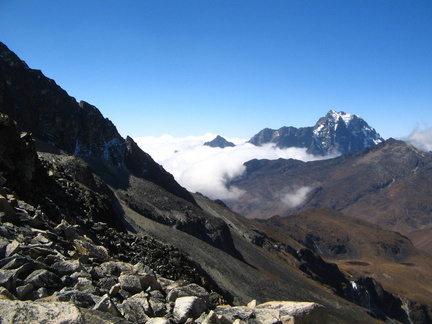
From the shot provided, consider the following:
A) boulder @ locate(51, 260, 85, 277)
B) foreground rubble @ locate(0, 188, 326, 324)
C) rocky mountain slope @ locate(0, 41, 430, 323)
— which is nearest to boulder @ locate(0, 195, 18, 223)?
rocky mountain slope @ locate(0, 41, 430, 323)

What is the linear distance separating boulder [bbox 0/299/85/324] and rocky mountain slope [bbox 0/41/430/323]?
0.13 feet

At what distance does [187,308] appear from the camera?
12461mm

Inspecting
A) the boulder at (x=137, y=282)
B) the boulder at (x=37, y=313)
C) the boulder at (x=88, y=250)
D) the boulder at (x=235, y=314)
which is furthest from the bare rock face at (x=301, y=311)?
the boulder at (x=88, y=250)

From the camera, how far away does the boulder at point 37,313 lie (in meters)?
9.34

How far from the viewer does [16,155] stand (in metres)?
32.8

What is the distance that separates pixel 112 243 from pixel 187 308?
59.8ft

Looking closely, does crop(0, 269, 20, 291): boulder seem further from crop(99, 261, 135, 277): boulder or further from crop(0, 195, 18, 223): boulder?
crop(0, 195, 18, 223): boulder

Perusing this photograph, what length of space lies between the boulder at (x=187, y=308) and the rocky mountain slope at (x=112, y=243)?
0.03 m

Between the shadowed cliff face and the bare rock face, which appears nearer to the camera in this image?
the bare rock face

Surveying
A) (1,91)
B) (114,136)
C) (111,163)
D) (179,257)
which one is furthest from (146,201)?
(179,257)

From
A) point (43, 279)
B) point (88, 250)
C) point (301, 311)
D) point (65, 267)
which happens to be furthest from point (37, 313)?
point (88, 250)

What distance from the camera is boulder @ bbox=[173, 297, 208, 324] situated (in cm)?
1226

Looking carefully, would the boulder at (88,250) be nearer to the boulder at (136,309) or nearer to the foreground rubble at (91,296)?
the foreground rubble at (91,296)

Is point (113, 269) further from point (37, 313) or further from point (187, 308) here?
point (37, 313)
